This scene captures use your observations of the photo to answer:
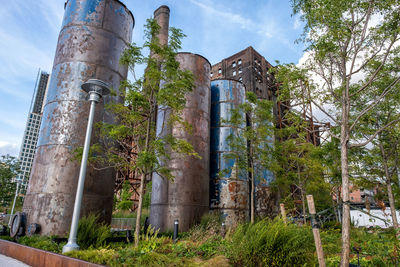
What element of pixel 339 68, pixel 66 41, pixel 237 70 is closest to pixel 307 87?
pixel 339 68

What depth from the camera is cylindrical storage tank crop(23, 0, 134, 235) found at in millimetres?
8922

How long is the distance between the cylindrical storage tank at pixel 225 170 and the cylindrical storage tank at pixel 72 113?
6.62 meters

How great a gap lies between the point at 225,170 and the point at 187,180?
8.86 ft

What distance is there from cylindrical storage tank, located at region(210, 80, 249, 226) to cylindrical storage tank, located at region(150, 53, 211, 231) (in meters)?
1.40

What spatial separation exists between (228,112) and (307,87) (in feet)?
28.1

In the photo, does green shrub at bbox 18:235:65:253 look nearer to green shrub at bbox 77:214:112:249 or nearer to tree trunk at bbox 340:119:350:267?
green shrub at bbox 77:214:112:249

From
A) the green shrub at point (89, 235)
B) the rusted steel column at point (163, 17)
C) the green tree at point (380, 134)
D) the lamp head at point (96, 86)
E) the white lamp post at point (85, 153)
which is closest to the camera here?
the white lamp post at point (85, 153)

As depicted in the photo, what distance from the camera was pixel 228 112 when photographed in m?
16.4

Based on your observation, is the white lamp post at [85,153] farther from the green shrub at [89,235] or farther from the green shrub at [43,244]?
the green shrub at [89,235]

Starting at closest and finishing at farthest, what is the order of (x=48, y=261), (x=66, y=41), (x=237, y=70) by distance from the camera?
(x=48, y=261) < (x=66, y=41) < (x=237, y=70)

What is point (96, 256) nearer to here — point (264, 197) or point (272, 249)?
point (272, 249)

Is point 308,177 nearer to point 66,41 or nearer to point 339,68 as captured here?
point 339,68

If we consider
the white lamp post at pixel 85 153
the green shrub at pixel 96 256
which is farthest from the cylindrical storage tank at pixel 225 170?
the green shrub at pixel 96 256

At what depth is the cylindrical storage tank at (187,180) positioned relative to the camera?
40.1 feet
